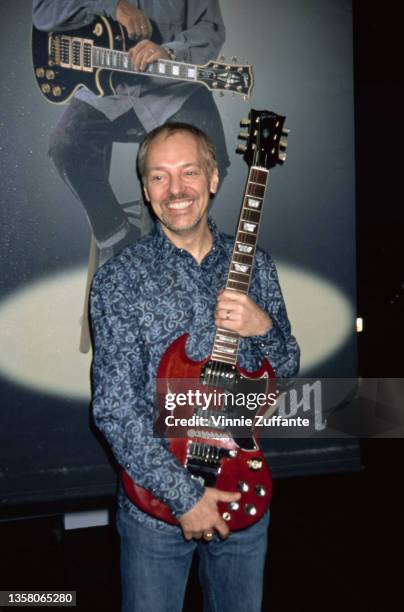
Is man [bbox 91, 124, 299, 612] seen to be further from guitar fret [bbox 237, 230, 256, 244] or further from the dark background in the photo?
the dark background

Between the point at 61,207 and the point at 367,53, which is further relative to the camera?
the point at 367,53

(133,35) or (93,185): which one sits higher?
(133,35)

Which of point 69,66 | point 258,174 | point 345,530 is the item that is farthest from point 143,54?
point 345,530

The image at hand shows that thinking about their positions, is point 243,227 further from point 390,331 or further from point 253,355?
point 390,331

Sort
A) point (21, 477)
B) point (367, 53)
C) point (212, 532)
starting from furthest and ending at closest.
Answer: point (367, 53), point (21, 477), point (212, 532)

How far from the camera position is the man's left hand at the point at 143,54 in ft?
9.68

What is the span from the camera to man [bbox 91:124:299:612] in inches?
62.6

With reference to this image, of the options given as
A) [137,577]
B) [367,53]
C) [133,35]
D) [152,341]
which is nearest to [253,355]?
[152,341]

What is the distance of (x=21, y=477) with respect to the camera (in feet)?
9.41

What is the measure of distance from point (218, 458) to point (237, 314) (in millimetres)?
485

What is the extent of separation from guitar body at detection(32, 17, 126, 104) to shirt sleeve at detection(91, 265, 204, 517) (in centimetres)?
164

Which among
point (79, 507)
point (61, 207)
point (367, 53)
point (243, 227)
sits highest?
point (367, 53)

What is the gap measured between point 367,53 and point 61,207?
4.09 meters

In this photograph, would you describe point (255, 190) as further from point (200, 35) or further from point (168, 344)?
point (200, 35)
